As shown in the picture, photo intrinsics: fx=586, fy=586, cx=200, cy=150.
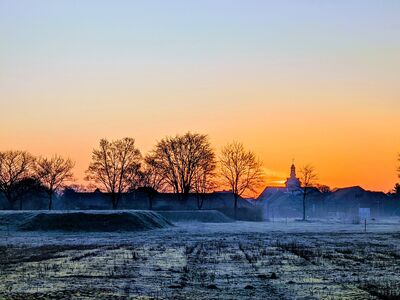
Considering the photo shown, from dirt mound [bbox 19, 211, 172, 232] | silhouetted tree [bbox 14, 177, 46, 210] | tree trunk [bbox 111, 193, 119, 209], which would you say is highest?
silhouetted tree [bbox 14, 177, 46, 210]

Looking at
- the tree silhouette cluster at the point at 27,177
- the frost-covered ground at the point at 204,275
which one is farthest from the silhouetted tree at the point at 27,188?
the frost-covered ground at the point at 204,275

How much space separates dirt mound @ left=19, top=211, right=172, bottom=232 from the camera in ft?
200

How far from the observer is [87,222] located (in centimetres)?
6303

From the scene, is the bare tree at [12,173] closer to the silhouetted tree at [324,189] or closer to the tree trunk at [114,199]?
the tree trunk at [114,199]

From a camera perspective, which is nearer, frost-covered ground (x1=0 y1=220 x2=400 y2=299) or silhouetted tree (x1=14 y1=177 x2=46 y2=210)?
frost-covered ground (x1=0 y1=220 x2=400 y2=299)

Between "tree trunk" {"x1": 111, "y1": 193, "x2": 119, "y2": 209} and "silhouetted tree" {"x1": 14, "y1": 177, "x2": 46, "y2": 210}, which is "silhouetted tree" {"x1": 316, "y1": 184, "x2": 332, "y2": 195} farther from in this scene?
"silhouetted tree" {"x1": 14, "y1": 177, "x2": 46, "y2": 210}

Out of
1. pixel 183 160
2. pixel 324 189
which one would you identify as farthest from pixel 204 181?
pixel 324 189

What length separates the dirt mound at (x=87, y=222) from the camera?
61000mm

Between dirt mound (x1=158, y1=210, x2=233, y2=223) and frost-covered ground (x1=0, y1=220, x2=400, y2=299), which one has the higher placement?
dirt mound (x1=158, y1=210, x2=233, y2=223)

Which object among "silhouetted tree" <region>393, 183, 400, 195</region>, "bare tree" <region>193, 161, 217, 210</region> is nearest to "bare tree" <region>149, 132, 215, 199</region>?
"bare tree" <region>193, 161, 217, 210</region>

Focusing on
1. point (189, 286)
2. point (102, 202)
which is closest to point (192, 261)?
point (189, 286)

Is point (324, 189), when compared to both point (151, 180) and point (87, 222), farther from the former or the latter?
point (87, 222)

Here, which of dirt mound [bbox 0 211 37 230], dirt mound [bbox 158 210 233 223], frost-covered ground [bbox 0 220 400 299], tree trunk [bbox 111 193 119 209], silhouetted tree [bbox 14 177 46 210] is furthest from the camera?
tree trunk [bbox 111 193 119 209]

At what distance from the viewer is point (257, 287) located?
1692cm
